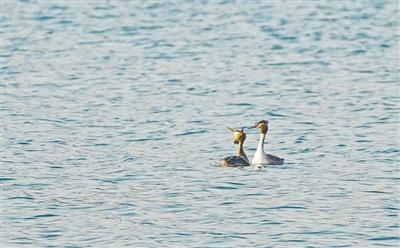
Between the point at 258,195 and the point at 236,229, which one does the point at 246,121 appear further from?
the point at 236,229

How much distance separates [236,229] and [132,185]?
11.6 ft

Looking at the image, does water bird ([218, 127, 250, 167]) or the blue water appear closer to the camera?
the blue water

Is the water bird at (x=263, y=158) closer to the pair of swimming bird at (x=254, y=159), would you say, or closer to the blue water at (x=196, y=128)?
the pair of swimming bird at (x=254, y=159)

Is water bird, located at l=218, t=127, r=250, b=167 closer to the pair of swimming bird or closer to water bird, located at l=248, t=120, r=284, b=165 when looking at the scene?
the pair of swimming bird

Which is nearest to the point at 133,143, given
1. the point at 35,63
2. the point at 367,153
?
the point at 367,153

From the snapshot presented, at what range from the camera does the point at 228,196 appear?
24000 mm

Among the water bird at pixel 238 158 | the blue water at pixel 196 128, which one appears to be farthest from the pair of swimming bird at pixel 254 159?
the blue water at pixel 196 128

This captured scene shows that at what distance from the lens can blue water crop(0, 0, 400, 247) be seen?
22.2 metres

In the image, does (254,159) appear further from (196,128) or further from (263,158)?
(196,128)

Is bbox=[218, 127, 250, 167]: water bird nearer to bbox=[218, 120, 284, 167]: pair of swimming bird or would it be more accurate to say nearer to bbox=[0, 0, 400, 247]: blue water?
bbox=[218, 120, 284, 167]: pair of swimming bird

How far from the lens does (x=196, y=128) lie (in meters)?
30.5

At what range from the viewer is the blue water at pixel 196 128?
2217 centimetres

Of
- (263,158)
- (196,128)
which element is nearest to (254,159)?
(263,158)

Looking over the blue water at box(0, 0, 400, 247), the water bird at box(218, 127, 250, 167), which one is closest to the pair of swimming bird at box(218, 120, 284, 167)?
the water bird at box(218, 127, 250, 167)
